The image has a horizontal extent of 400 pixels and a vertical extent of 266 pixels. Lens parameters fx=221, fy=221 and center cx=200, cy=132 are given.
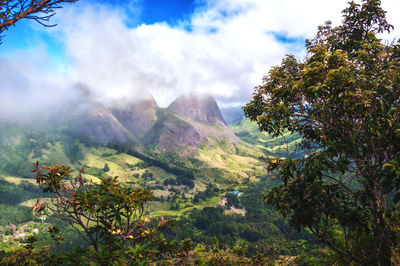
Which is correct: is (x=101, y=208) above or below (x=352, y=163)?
below

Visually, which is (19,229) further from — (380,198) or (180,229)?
(380,198)

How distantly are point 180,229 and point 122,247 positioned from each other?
563 ft

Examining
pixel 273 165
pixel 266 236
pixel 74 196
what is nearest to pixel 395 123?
pixel 273 165

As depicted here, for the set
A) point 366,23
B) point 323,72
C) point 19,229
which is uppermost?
point 366,23

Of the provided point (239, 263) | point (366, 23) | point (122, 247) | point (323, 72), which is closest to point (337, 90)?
point (323, 72)

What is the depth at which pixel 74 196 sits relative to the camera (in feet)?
25.3

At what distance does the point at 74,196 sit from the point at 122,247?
2433mm

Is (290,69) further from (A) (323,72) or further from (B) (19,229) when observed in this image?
(B) (19,229)

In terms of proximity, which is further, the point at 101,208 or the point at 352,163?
the point at 352,163

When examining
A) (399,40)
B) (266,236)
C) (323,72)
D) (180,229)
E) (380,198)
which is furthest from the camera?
(180,229)

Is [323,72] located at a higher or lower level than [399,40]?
lower

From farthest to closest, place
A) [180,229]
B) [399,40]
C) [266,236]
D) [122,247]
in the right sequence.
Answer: [180,229] → [266,236] → [399,40] → [122,247]

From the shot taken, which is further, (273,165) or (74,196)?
(273,165)

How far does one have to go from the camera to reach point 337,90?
29.3ft
